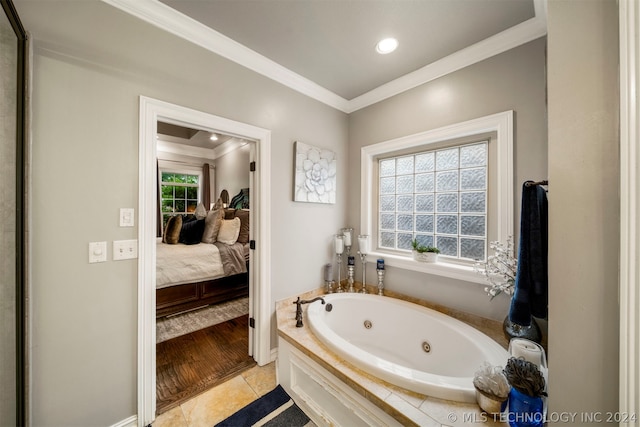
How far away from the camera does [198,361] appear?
2.01 meters

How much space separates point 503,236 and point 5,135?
2765 mm

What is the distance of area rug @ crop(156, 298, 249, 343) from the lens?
2484 mm

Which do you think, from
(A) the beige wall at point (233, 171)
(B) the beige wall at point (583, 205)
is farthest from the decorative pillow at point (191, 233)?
(B) the beige wall at point (583, 205)

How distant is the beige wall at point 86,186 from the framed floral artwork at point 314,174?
1.04 m

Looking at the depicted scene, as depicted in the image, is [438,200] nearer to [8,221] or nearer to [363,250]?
[363,250]

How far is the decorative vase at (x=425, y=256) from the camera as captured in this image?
2.03m

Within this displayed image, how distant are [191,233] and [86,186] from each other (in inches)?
97.6

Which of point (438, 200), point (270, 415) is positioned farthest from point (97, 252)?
point (438, 200)

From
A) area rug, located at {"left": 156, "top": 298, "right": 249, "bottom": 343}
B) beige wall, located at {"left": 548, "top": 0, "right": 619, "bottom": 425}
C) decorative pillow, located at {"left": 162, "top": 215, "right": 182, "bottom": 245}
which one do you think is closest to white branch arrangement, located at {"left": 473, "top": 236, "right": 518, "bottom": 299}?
beige wall, located at {"left": 548, "top": 0, "right": 619, "bottom": 425}

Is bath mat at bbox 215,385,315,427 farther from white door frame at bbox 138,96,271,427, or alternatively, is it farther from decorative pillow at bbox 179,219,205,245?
decorative pillow at bbox 179,219,205,245

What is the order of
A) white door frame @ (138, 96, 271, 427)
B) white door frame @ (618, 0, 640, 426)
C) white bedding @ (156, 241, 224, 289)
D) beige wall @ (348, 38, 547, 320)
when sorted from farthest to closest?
white bedding @ (156, 241, 224, 289)
beige wall @ (348, 38, 547, 320)
white door frame @ (138, 96, 271, 427)
white door frame @ (618, 0, 640, 426)

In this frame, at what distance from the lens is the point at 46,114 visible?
44.9 inches

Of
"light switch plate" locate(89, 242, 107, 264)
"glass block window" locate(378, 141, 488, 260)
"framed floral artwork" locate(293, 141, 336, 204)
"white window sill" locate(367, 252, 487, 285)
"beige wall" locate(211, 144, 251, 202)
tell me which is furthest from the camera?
"beige wall" locate(211, 144, 251, 202)

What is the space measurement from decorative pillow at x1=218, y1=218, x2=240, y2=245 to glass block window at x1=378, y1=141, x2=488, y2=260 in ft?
7.31
